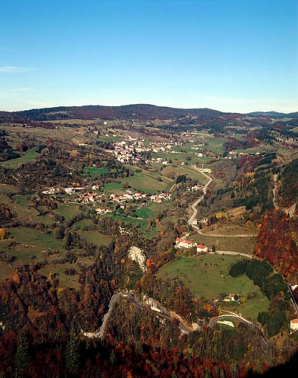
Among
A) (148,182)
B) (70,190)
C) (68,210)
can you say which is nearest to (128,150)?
(148,182)

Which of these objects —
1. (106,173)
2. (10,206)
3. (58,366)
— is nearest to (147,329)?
(58,366)

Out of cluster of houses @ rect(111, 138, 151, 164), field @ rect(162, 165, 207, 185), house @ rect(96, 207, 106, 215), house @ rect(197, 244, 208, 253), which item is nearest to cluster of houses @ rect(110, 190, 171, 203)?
house @ rect(96, 207, 106, 215)

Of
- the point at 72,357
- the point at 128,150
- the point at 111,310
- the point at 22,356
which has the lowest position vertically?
the point at 111,310

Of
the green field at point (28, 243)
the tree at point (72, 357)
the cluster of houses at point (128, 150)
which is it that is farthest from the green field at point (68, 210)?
the cluster of houses at point (128, 150)

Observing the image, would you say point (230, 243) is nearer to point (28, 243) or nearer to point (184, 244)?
point (184, 244)

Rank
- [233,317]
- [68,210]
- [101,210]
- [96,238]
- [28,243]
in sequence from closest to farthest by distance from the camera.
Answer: [233,317] < [28,243] < [96,238] < [68,210] < [101,210]

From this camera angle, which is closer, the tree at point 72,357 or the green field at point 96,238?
the tree at point 72,357

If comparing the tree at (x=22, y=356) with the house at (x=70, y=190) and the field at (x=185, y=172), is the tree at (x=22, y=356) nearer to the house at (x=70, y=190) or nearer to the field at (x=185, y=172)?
the house at (x=70, y=190)
